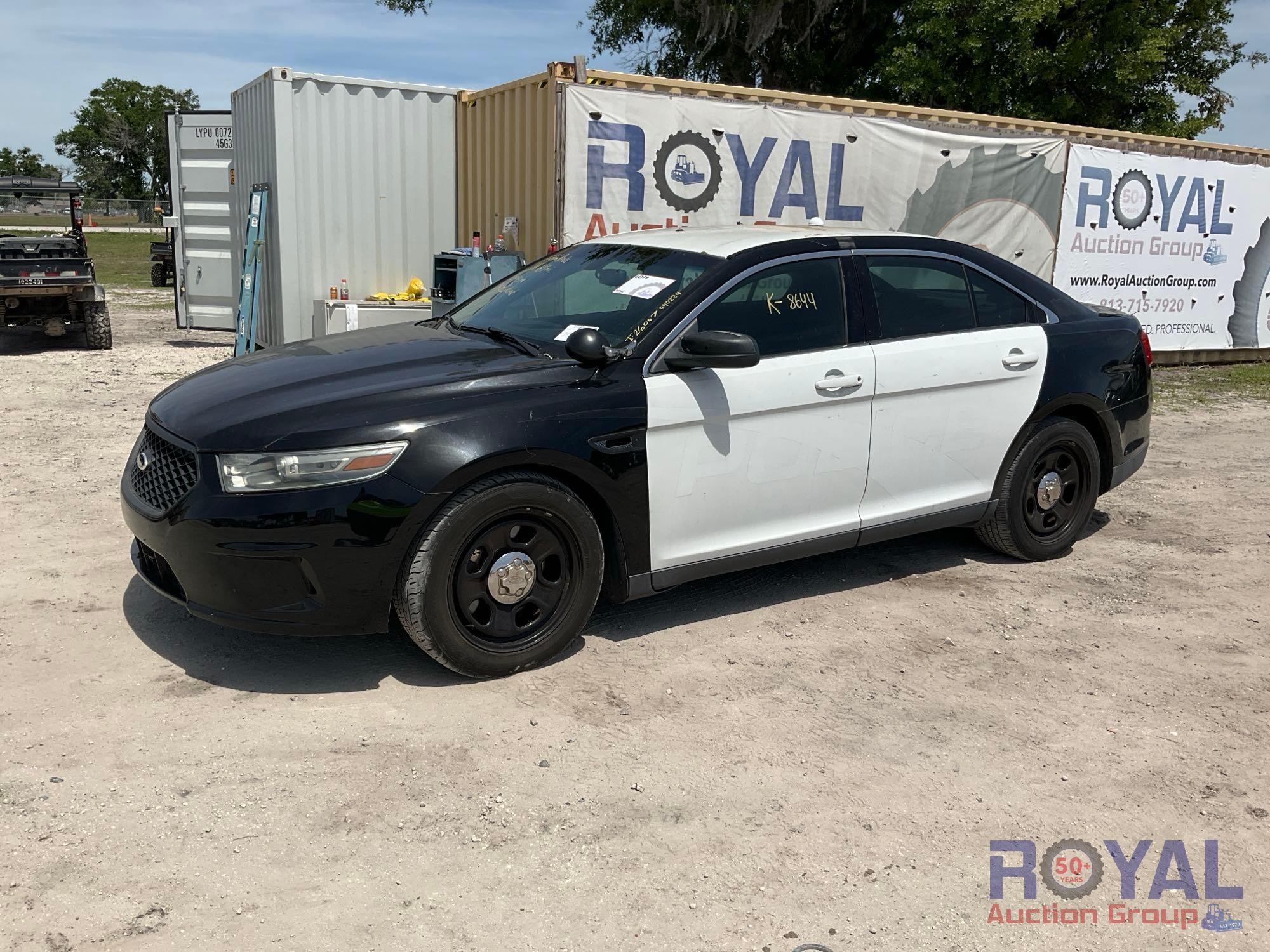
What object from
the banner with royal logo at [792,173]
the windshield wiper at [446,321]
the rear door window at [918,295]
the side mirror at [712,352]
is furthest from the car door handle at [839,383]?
the banner with royal logo at [792,173]

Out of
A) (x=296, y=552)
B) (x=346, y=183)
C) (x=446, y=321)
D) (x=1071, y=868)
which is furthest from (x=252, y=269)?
(x=1071, y=868)

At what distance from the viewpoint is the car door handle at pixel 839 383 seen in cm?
470

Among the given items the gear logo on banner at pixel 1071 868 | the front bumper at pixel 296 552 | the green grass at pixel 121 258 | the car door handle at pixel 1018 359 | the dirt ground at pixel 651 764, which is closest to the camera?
the dirt ground at pixel 651 764

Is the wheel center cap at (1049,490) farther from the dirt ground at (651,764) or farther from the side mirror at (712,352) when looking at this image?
the side mirror at (712,352)

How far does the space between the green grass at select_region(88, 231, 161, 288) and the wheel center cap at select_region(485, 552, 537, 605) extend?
13.0 m

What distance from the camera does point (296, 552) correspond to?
3.75 m

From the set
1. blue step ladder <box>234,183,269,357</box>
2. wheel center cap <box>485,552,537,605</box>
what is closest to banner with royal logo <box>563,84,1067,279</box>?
blue step ladder <box>234,183,269,357</box>

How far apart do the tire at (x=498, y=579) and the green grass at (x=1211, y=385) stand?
8715 mm

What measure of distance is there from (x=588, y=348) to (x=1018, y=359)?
2316 mm

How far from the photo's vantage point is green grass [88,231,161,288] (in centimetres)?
2364

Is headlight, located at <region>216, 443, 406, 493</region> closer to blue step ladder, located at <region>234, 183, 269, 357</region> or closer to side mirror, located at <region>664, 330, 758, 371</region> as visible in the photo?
side mirror, located at <region>664, 330, 758, 371</region>

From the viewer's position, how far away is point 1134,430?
5.96 metres

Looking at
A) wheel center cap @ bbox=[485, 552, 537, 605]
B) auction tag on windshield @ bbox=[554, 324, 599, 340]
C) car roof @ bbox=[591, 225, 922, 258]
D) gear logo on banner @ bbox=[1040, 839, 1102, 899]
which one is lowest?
gear logo on banner @ bbox=[1040, 839, 1102, 899]

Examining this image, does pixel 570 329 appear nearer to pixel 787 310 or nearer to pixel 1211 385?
pixel 787 310
